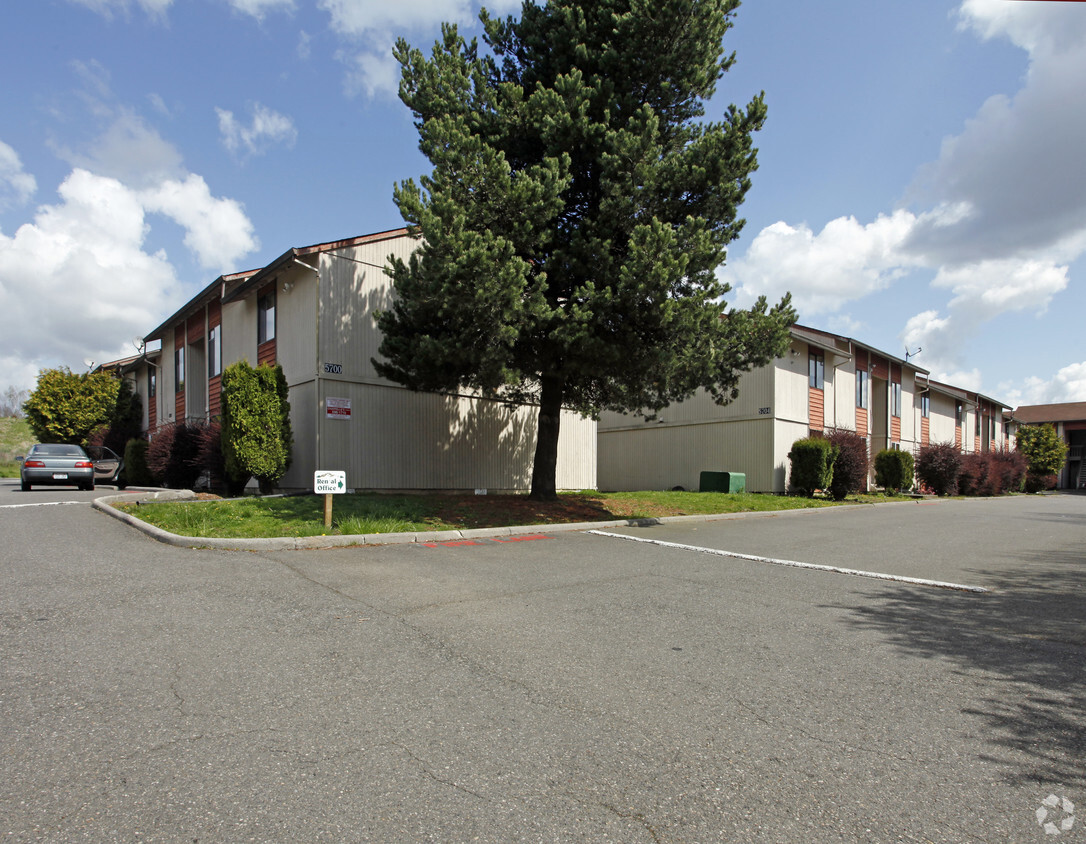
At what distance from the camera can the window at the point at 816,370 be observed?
89.7 ft

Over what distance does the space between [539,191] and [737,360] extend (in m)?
5.38

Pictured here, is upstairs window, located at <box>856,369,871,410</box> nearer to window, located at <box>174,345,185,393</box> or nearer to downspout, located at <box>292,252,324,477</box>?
A: downspout, located at <box>292,252,324,477</box>

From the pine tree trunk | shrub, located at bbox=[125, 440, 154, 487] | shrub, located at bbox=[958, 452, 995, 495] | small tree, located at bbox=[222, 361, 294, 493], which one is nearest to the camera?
the pine tree trunk

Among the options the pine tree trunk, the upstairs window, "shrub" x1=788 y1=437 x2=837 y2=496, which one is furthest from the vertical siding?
the upstairs window

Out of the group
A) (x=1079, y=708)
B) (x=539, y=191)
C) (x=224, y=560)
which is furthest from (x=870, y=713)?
(x=539, y=191)

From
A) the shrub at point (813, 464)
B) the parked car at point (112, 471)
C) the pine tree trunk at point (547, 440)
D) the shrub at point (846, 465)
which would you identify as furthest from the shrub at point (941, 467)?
the parked car at point (112, 471)

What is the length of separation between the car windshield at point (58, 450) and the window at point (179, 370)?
5201 millimetres

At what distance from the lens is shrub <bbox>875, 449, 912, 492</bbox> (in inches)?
1136

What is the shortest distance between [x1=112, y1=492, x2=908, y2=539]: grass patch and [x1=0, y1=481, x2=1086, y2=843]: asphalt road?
2371 millimetres

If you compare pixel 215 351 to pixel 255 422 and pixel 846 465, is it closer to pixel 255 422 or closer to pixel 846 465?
pixel 255 422

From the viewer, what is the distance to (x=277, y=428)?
1530 centimetres

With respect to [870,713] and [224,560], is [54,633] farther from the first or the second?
[870,713]

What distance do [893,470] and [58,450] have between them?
31.7 m

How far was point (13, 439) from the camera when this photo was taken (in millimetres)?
57875
